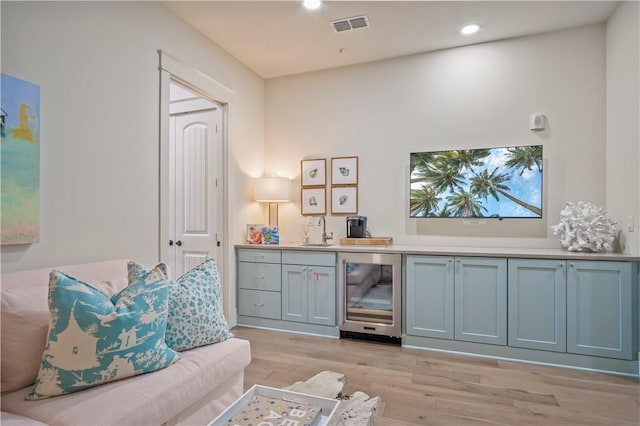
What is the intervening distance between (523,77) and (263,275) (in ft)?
10.5

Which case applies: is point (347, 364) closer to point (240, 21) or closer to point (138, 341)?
point (138, 341)

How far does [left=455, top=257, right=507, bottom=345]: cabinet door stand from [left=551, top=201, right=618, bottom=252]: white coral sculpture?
0.60m

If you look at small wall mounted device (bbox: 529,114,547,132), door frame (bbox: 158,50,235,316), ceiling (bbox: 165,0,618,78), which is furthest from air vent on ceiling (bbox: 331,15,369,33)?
small wall mounted device (bbox: 529,114,547,132)

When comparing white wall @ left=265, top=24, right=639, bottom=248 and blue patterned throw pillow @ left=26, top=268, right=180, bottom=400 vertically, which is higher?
white wall @ left=265, top=24, right=639, bottom=248

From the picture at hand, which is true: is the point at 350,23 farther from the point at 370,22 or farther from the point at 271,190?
the point at 271,190

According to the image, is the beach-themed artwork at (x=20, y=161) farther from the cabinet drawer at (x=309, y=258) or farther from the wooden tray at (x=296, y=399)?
the cabinet drawer at (x=309, y=258)

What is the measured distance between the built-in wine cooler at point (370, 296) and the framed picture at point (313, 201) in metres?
0.84

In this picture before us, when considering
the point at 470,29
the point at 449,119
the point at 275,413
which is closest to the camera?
the point at 275,413

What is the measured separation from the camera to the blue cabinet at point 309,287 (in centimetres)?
335

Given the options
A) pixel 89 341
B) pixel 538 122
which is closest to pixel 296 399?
pixel 89 341

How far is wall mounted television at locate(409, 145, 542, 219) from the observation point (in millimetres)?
3154

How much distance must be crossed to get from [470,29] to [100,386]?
370cm

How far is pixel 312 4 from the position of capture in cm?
274

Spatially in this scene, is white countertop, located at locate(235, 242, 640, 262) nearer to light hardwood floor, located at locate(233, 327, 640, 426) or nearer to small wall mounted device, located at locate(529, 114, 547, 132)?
light hardwood floor, located at locate(233, 327, 640, 426)
